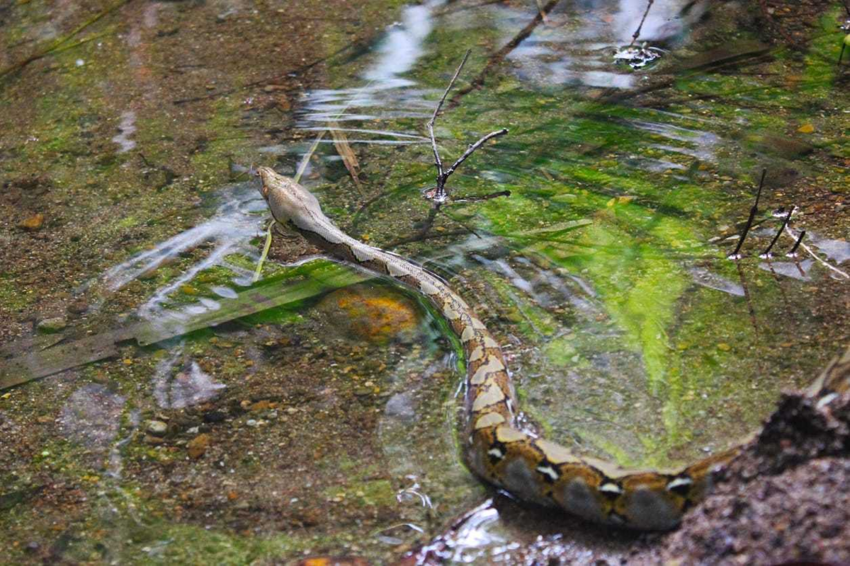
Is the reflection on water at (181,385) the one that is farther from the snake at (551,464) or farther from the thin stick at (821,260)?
→ the thin stick at (821,260)

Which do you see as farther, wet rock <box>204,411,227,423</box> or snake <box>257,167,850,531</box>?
wet rock <box>204,411,227,423</box>

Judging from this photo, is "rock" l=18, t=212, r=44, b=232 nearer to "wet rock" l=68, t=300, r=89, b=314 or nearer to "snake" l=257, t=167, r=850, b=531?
"wet rock" l=68, t=300, r=89, b=314

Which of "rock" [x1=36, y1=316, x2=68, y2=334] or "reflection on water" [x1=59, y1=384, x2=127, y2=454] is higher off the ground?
"rock" [x1=36, y1=316, x2=68, y2=334]

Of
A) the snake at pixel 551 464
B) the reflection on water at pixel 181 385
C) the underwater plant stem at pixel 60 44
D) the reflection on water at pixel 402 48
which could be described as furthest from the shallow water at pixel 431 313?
the underwater plant stem at pixel 60 44

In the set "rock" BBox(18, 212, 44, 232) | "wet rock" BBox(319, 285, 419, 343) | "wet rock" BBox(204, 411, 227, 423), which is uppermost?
"rock" BBox(18, 212, 44, 232)

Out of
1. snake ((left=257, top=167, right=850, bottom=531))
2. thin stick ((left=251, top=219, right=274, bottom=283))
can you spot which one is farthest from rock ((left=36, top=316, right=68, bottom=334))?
snake ((left=257, top=167, right=850, bottom=531))

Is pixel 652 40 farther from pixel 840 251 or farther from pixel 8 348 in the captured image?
pixel 8 348

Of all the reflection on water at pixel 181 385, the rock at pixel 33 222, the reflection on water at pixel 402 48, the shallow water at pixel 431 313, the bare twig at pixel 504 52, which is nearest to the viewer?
the shallow water at pixel 431 313

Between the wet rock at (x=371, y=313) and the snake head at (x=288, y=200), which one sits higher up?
the snake head at (x=288, y=200)
